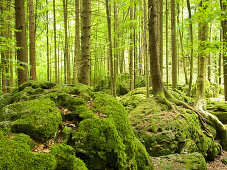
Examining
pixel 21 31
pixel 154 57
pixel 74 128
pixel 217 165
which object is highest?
pixel 21 31

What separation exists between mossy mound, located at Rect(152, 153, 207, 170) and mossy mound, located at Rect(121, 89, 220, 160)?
1.75 ft

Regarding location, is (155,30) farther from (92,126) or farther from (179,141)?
(92,126)

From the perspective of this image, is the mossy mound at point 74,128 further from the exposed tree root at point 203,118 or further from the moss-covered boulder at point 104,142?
the exposed tree root at point 203,118

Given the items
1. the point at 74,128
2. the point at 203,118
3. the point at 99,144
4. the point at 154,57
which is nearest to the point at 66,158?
the point at 99,144

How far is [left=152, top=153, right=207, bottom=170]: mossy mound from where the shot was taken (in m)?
3.85

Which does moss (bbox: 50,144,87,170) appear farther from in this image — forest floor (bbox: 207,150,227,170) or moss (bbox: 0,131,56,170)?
forest floor (bbox: 207,150,227,170)

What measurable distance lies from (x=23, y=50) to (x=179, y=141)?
6.64 metres

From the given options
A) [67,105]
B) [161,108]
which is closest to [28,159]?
Answer: [67,105]

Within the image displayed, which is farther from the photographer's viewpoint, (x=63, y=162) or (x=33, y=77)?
(x=33, y=77)

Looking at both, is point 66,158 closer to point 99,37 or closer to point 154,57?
point 154,57

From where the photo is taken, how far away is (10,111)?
2314mm

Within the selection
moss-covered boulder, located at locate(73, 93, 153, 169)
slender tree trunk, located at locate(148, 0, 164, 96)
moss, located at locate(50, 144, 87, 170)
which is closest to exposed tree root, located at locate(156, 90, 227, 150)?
slender tree trunk, located at locate(148, 0, 164, 96)

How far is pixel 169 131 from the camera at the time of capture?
5.23m

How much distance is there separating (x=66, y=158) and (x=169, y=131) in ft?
13.9
